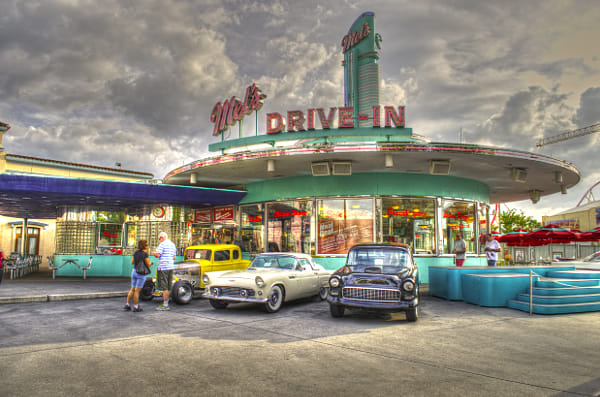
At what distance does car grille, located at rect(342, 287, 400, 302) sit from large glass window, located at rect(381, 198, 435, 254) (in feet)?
23.2

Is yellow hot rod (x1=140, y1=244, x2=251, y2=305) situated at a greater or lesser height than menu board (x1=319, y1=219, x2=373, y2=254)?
lesser

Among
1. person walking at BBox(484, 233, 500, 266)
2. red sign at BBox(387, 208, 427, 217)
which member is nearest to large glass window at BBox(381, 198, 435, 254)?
red sign at BBox(387, 208, 427, 217)

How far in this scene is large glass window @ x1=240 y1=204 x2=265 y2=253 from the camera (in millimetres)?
17719

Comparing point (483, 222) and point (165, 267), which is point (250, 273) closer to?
point (165, 267)

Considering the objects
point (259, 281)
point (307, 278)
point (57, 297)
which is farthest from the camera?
point (57, 297)

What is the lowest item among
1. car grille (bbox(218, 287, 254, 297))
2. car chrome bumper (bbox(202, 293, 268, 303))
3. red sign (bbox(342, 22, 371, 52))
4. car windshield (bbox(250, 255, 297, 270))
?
car chrome bumper (bbox(202, 293, 268, 303))

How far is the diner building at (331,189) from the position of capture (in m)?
14.4

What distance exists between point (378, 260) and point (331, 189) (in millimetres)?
6598

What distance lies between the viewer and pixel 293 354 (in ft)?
19.4

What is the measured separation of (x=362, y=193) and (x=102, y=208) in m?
12.2

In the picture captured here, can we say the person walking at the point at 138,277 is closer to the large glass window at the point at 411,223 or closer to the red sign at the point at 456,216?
the large glass window at the point at 411,223

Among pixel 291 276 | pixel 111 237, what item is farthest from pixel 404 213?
pixel 111 237

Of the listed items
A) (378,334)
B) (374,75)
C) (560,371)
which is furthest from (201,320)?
(374,75)

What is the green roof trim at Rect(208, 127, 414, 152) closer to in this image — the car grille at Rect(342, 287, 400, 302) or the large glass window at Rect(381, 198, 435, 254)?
the large glass window at Rect(381, 198, 435, 254)
